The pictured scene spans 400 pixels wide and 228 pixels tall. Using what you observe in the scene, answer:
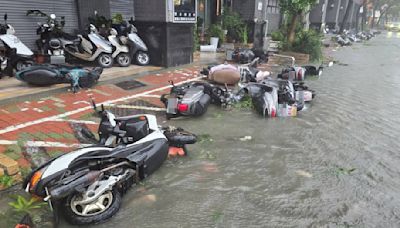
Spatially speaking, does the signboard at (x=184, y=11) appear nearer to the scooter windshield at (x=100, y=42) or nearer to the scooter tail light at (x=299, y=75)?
the scooter windshield at (x=100, y=42)

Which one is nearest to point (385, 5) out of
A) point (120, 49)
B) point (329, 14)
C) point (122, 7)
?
point (329, 14)

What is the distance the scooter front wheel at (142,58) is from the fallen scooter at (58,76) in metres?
2.54

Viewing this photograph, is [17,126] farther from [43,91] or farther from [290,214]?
[290,214]

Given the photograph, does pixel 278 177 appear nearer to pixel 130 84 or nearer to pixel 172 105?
pixel 172 105

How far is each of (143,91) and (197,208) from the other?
4.40 meters

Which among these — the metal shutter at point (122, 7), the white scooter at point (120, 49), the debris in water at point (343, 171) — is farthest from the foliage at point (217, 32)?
the debris in water at point (343, 171)

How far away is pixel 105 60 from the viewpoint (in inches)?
347

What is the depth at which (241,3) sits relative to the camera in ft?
50.1

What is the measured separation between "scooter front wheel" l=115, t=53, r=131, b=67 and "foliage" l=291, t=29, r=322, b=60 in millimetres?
8509

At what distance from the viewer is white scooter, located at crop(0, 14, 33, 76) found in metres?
7.03

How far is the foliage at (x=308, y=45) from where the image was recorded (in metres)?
14.3

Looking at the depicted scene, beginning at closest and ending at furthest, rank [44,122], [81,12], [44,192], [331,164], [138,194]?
1. [44,192]
2. [138,194]
3. [331,164]
4. [44,122]
5. [81,12]

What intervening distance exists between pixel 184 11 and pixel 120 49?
89.2 inches

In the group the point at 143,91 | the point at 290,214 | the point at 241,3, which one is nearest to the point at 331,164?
the point at 290,214
